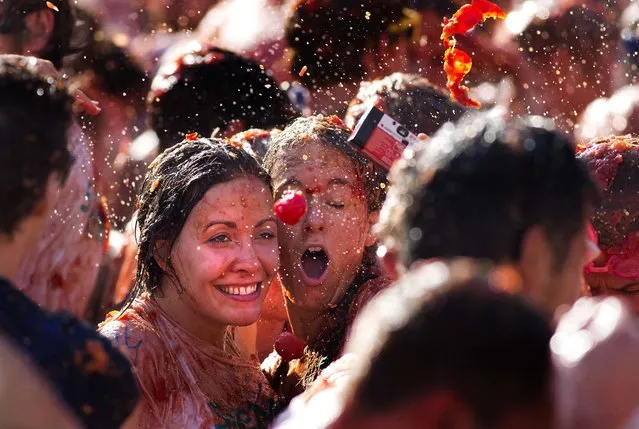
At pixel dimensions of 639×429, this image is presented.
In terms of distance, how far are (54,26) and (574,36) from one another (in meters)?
2.84

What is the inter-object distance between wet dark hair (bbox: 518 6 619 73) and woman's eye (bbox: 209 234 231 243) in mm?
3070

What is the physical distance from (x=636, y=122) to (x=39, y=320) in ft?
13.2

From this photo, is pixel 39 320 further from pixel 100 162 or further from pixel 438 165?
pixel 100 162

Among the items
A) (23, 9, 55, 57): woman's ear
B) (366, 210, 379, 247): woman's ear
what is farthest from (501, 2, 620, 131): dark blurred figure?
(23, 9, 55, 57): woman's ear

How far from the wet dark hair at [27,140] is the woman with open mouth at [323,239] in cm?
162

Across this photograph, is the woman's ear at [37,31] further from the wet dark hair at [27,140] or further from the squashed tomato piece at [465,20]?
the wet dark hair at [27,140]

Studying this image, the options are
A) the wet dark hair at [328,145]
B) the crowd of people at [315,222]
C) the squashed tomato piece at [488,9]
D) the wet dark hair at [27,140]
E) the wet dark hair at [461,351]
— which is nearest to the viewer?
the wet dark hair at [461,351]

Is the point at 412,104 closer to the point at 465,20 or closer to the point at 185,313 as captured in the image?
the point at 465,20

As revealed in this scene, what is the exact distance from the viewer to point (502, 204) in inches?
87.1

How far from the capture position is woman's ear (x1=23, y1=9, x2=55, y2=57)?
Answer: 502cm

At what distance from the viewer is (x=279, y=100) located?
5.44 metres

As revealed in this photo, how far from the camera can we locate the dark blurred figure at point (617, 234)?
3.93 meters

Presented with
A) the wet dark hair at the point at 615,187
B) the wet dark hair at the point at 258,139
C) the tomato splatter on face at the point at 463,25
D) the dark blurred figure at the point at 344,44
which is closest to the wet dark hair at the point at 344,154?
the wet dark hair at the point at 258,139

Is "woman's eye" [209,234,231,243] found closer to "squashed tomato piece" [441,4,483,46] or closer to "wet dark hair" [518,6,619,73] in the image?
"squashed tomato piece" [441,4,483,46]
